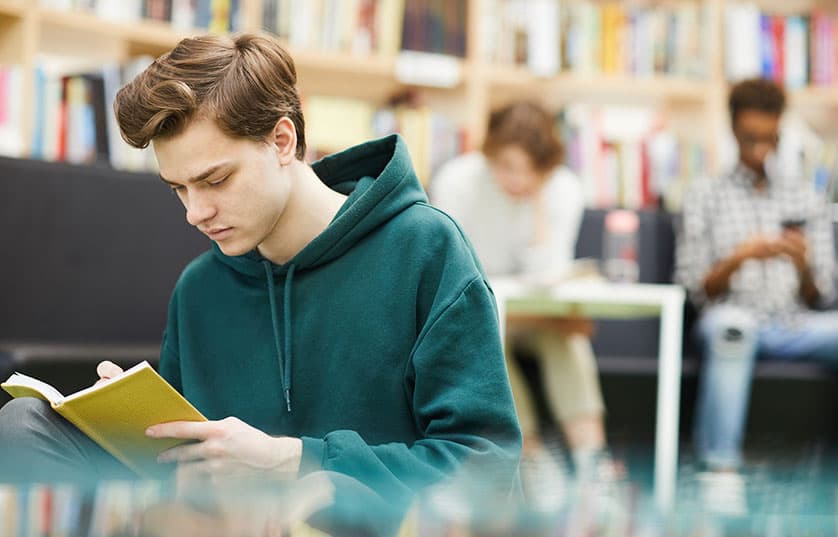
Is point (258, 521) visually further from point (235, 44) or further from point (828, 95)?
point (828, 95)

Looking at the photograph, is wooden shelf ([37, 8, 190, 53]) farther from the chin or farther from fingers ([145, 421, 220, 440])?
fingers ([145, 421, 220, 440])

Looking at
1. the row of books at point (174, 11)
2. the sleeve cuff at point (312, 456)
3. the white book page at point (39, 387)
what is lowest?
the sleeve cuff at point (312, 456)

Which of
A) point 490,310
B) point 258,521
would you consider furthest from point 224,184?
point 258,521

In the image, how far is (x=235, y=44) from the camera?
1.08 meters

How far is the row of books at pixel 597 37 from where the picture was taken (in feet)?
10.9

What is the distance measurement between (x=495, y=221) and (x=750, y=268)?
83 cm

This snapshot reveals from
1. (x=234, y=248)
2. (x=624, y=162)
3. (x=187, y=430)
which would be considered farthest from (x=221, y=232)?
(x=624, y=162)

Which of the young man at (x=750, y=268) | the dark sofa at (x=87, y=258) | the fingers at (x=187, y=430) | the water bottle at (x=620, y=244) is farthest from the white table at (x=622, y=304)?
the fingers at (x=187, y=430)

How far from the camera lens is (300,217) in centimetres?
115

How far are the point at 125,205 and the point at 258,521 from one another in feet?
7.23

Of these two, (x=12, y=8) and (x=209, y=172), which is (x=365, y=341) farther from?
(x=12, y=8)

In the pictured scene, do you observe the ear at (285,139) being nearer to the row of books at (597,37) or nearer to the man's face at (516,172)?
the man's face at (516,172)

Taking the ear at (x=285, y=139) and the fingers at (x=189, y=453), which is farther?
the ear at (x=285, y=139)

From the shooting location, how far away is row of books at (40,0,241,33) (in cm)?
276
